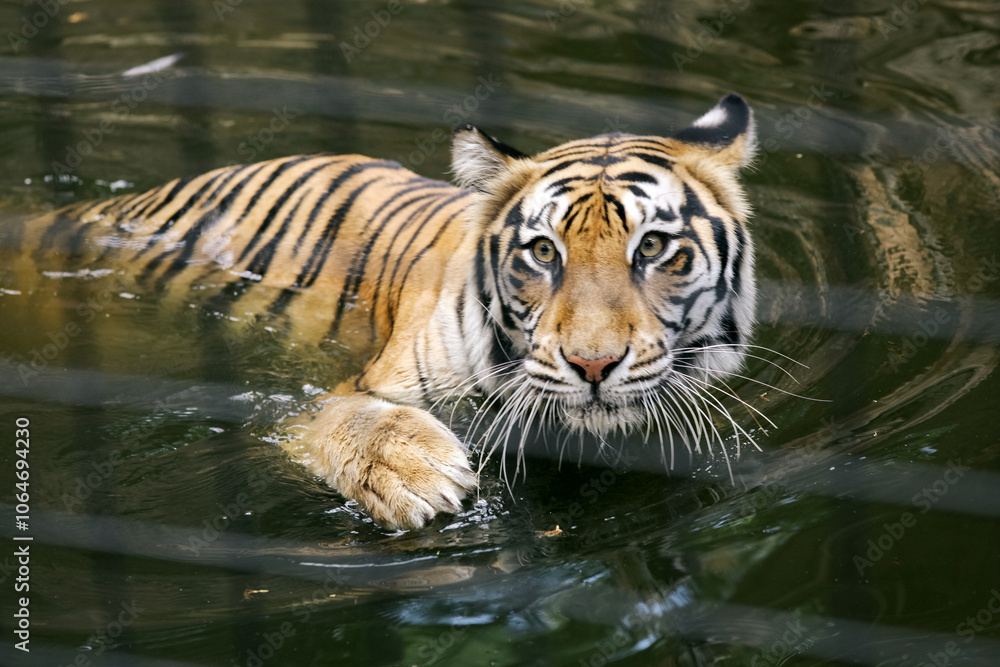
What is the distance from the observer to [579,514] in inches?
72.6

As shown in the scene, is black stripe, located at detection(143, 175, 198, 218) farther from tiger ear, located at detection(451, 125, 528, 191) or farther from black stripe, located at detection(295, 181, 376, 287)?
tiger ear, located at detection(451, 125, 528, 191)

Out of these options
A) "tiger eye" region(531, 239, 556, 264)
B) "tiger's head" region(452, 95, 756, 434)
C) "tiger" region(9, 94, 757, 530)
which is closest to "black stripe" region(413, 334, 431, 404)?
"tiger" region(9, 94, 757, 530)

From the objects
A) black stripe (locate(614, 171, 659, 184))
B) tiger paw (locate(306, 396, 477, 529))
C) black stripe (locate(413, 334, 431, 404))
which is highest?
black stripe (locate(614, 171, 659, 184))

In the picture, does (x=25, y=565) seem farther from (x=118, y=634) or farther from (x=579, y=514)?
(x=579, y=514)

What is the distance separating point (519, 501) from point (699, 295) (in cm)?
52

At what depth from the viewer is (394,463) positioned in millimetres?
1834

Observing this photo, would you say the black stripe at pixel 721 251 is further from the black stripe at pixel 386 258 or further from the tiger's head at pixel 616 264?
the black stripe at pixel 386 258

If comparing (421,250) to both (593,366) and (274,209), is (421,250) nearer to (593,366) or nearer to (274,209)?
(274,209)

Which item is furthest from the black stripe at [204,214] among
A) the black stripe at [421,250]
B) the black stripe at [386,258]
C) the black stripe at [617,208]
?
the black stripe at [617,208]

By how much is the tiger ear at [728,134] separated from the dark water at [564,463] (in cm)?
27

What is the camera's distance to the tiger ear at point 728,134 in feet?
6.37

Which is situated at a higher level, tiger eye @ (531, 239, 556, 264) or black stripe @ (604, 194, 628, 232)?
black stripe @ (604, 194, 628, 232)

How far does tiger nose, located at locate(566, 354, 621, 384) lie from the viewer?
160cm

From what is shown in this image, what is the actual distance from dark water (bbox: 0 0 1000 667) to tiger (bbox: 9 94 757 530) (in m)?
0.11
